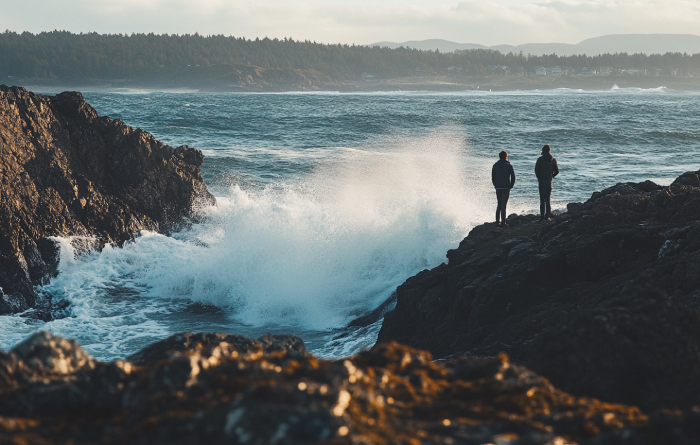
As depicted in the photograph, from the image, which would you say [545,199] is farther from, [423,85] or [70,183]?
[423,85]

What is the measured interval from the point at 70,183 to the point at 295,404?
1267 centimetres

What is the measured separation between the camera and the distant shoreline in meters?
134

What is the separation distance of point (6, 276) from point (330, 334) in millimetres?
6181

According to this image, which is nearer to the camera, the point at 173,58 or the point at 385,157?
the point at 385,157

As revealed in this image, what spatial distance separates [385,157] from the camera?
92.5 ft

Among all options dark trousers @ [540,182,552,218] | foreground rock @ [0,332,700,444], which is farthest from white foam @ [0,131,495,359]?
foreground rock @ [0,332,700,444]

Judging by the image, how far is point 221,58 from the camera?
6806 inches

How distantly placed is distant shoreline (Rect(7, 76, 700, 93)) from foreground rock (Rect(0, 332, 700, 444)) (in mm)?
133079

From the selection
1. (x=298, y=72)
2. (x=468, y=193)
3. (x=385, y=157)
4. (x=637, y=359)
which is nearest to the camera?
(x=637, y=359)

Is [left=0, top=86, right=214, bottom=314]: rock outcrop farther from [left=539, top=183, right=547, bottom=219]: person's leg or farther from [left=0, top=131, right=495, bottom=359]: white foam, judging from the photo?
[left=539, top=183, right=547, bottom=219]: person's leg

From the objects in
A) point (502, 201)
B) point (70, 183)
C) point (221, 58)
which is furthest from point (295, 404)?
point (221, 58)

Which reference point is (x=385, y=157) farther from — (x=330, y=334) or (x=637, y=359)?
(x=637, y=359)

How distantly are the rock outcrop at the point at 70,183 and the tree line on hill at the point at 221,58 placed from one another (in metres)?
141

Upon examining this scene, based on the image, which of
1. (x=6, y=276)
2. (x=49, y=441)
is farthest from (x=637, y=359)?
(x=6, y=276)
